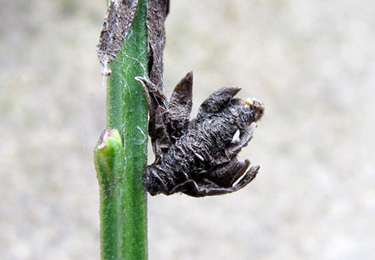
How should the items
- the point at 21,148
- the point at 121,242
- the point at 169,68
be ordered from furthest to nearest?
the point at 169,68
the point at 21,148
the point at 121,242

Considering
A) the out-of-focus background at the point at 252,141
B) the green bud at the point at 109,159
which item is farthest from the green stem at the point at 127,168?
the out-of-focus background at the point at 252,141

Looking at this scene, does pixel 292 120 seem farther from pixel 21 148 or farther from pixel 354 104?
pixel 21 148

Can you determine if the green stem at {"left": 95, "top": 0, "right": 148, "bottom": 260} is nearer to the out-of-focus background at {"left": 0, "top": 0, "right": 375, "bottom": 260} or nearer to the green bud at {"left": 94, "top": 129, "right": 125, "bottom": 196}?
the green bud at {"left": 94, "top": 129, "right": 125, "bottom": 196}

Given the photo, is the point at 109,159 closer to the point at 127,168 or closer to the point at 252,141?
the point at 127,168

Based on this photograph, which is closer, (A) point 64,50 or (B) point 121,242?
(B) point 121,242

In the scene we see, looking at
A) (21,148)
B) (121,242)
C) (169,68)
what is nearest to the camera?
(121,242)

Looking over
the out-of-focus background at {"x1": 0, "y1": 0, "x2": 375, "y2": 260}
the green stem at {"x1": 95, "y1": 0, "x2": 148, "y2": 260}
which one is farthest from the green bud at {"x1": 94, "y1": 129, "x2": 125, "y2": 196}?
the out-of-focus background at {"x1": 0, "y1": 0, "x2": 375, "y2": 260}

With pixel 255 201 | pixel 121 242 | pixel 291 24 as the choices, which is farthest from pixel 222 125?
pixel 291 24
